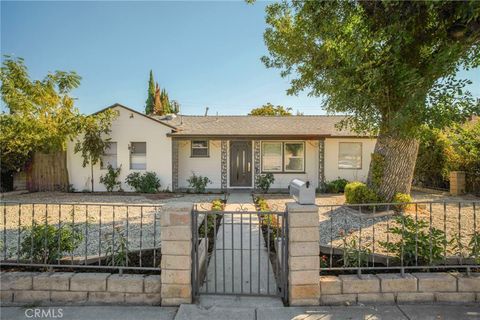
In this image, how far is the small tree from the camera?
516 inches

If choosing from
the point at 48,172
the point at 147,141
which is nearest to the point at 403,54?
the point at 147,141

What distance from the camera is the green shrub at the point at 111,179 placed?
13.6m

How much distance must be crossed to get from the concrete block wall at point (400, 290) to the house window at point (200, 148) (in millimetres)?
11682

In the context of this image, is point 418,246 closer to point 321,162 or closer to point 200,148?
point 321,162

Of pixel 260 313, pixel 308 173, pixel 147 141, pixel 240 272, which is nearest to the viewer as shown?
pixel 260 313

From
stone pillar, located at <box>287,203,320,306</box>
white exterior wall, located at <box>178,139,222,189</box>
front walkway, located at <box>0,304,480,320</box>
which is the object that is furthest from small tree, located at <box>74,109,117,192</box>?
stone pillar, located at <box>287,203,320,306</box>

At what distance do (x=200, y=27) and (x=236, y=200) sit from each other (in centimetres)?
638

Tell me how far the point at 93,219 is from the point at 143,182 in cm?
878

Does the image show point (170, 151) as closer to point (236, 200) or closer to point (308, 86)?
point (236, 200)

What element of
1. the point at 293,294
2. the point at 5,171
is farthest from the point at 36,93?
the point at 293,294

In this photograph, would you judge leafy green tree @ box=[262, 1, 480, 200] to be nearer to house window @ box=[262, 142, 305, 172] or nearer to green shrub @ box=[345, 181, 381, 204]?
green shrub @ box=[345, 181, 381, 204]

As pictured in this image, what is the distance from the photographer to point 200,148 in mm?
14562

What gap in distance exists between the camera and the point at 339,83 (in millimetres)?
5711

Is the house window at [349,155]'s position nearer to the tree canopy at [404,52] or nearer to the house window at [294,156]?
the house window at [294,156]
